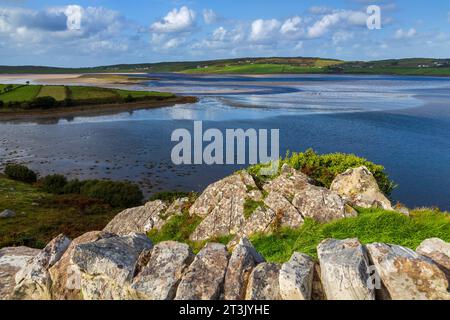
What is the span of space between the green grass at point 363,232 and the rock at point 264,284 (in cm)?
355

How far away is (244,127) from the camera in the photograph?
3327 inches

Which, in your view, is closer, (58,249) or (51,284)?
(51,284)

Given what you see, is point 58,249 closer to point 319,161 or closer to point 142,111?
point 319,161

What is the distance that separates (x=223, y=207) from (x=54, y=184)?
37580mm

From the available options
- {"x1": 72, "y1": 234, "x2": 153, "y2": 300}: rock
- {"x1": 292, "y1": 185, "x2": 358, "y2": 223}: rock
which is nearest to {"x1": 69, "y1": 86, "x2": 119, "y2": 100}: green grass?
{"x1": 292, "y1": 185, "x2": 358, "y2": 223}: rock

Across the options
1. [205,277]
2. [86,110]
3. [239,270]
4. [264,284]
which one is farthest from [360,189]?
[86,110]

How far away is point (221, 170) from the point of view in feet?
182

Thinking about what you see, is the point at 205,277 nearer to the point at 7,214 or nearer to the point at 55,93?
the point at 7,214

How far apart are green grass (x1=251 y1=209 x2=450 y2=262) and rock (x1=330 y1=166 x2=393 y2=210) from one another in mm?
1600

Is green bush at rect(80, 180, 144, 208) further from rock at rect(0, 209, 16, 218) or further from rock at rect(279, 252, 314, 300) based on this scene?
rock at rect(279, 252, 314, 300)

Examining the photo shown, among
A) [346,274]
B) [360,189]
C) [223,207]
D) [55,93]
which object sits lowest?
[223,207]

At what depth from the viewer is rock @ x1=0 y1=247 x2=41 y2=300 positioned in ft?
35.7

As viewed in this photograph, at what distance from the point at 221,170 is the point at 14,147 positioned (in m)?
43.5
